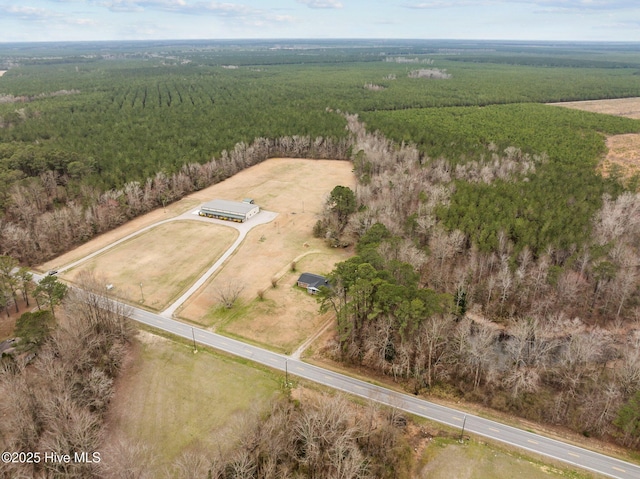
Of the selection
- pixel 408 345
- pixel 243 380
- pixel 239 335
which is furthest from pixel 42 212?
pixel 408 345

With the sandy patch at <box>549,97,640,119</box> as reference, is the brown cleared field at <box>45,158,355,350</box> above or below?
below

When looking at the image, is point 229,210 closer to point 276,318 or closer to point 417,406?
point 276,318

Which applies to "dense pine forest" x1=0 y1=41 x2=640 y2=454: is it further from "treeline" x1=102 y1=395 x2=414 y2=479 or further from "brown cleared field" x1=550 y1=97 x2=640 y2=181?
"treeline" x1=102 y1=395 x2=414 y2=479

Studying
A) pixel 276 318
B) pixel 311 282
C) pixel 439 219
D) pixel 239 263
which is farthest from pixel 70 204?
pixel 439 219

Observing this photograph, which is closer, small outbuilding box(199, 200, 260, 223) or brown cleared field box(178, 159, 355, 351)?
brown cleared field box(178, 159, 355, 351)

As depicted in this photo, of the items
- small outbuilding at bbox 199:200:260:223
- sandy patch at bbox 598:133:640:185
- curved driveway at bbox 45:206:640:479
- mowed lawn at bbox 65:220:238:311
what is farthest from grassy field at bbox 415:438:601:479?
sandy patch at bbox 598:133:640:185

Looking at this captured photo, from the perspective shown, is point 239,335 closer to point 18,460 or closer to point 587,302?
point 18,460
